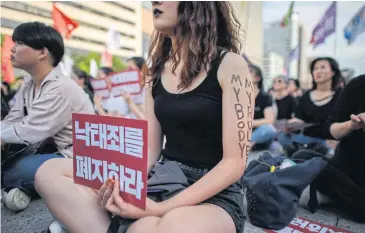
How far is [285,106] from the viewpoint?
4914 mm

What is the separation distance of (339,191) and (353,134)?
1.12 feet

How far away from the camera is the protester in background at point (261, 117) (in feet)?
14.0

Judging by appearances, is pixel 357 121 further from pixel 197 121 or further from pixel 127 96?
pixel 127 96

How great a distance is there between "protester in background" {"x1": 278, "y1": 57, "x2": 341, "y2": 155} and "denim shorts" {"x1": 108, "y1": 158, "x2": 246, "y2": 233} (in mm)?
2054

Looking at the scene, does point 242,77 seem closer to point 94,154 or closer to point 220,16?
point 220,16

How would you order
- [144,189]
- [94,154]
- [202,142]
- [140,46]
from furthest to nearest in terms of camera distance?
[140,46]
[202,142]
[94,154]
[144,189]

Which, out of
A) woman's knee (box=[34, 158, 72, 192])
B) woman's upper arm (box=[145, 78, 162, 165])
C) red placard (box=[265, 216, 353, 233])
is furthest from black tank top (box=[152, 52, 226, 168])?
red placard (box=[265, 216, 353, 233])

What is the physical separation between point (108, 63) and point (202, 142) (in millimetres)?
9514

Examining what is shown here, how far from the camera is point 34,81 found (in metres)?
2.14

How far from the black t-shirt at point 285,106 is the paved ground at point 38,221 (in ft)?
9.84

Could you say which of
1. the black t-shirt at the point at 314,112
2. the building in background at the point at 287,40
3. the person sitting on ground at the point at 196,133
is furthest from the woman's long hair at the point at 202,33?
the building in background at the point at 287,40

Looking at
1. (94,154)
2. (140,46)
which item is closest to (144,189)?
(94,154)

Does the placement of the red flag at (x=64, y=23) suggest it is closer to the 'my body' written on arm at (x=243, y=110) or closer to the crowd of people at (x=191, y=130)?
the crowd of people at (x=191, y=130)

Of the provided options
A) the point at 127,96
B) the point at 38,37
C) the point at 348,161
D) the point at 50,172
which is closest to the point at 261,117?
the point at 127,96
